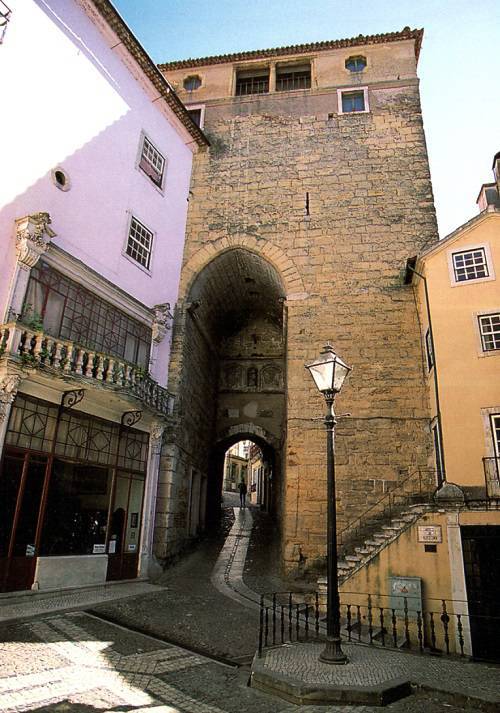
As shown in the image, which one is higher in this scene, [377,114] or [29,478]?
[377,114]

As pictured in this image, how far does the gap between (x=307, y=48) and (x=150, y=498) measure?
1794 centimetres

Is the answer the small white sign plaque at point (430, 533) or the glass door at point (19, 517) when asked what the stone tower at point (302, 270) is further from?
the glass door at point (19, 517)

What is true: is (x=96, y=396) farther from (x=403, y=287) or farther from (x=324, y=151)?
(x=324, y=151)

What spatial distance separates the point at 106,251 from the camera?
1208 centimetres

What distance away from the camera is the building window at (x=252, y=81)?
1877 centimetres

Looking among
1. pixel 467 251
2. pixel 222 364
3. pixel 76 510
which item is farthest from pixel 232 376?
pixel 467 251

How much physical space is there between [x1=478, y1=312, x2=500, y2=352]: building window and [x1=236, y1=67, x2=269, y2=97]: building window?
13444 mm

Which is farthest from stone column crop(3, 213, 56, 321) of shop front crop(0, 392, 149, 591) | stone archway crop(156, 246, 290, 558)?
stone archway crop(156, 246, 290, 558)

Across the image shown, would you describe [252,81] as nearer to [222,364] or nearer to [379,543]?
[222,364]

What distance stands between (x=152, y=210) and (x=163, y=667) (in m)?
12.4

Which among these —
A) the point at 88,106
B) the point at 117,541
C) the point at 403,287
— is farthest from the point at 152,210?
the point at 117,541

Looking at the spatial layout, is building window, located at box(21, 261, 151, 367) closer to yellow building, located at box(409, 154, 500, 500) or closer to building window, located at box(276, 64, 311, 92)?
yellow building, located at box(409, 154, 500, 500)

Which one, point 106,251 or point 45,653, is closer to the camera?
point 45,653

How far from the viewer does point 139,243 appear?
44.8 feet
